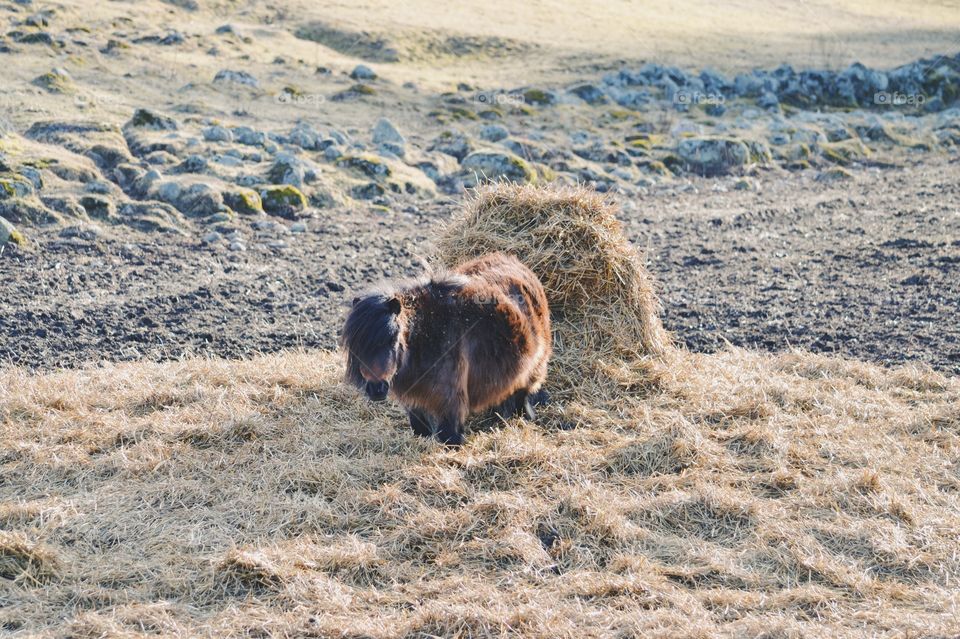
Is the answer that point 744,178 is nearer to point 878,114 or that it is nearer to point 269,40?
point 878,114

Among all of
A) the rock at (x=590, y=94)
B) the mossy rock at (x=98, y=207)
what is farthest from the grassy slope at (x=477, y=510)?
the rock at (x=590, y=94)

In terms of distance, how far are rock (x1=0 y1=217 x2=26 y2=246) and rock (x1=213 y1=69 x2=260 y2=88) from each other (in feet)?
42.5

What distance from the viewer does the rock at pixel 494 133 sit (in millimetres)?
21594

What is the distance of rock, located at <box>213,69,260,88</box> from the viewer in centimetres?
2420

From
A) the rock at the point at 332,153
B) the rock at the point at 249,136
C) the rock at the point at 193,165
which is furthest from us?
the rock at the point at 249,136

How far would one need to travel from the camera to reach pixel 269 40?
3159 centimetres

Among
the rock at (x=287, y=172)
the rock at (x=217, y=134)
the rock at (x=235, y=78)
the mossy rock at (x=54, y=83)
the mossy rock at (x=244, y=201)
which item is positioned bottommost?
the mossy rock at (x=244, y=201)

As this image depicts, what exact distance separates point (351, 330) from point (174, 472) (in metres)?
1.75

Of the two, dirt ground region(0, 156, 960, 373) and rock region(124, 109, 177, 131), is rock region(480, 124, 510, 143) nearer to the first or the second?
dirt ground region(0, 156, 960, 373)

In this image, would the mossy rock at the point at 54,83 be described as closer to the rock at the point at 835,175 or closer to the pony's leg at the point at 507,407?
the pony's leg at the point at 507,407

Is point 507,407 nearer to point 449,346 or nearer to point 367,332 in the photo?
point 449,346

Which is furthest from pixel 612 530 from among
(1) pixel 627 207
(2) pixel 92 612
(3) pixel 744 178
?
(3) pixel 744 178

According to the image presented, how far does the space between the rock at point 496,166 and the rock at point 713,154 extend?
5045mm

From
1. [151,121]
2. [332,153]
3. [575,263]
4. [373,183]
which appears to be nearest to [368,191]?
[373,183]
